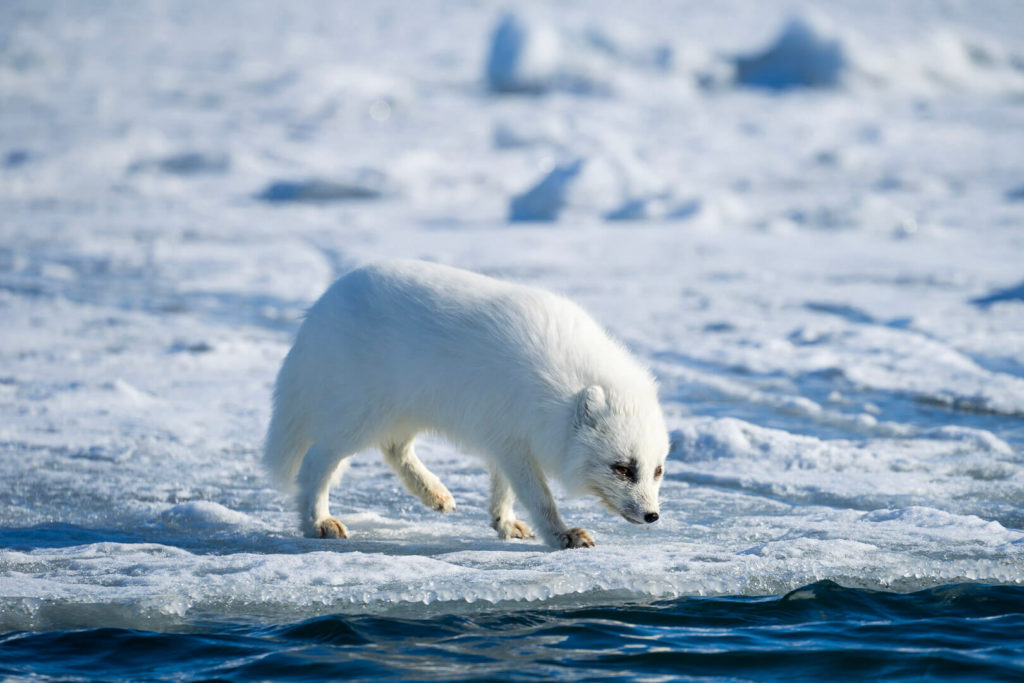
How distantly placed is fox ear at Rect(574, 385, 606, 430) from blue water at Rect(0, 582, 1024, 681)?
741mm

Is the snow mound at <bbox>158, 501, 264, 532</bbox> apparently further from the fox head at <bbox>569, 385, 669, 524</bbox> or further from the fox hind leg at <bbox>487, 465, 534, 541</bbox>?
the fox head at <bbox>569, 385, 669, 524</bbox>

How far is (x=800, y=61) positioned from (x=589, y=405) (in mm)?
26305

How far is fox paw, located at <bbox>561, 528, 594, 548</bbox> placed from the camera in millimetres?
4902

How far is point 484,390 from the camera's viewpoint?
483 cm

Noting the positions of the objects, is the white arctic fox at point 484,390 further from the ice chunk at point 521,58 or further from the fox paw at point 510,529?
the ice chunk at point 521,58

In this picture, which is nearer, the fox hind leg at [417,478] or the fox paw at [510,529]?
the fox paw at [510,529]

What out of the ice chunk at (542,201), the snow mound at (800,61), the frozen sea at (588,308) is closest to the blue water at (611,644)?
the frozen sea at (588,308)

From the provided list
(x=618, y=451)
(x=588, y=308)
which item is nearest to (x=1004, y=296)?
(x=588, y=308)

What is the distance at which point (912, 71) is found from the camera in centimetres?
2894

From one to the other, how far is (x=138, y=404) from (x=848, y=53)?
79.5ft

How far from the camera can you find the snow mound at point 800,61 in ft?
93.6

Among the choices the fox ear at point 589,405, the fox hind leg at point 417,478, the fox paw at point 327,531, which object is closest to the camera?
the fox ear at point 589,405

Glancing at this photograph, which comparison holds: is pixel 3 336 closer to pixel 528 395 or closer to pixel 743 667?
pixel 528 395

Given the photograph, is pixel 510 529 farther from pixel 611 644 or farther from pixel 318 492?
pixel 611 644
